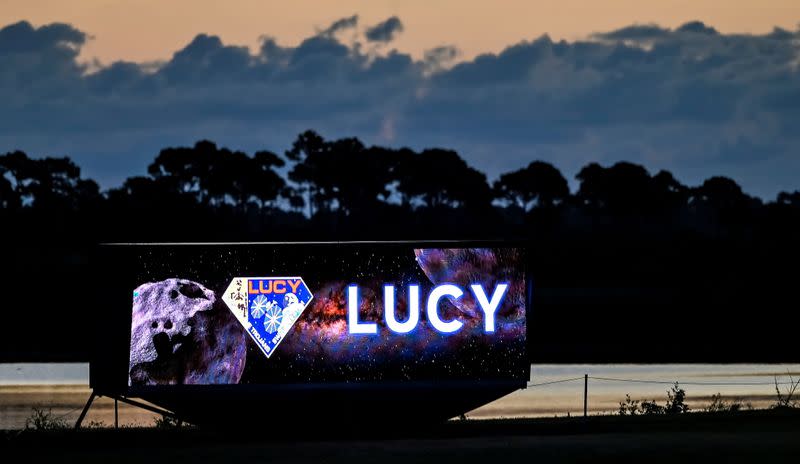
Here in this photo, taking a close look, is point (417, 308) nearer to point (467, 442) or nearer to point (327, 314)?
point (327, 314)

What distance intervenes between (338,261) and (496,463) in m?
6.23

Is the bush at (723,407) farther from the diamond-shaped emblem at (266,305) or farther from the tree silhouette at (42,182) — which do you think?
the tree silhouette at (42,182)

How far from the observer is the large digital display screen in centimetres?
2283

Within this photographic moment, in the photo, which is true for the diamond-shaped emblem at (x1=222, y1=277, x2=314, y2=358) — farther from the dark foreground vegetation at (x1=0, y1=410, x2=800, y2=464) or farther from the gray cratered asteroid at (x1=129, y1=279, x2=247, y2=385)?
the dark foreground vegetation at (x1=0, y1=410, x2=800, y2=464)

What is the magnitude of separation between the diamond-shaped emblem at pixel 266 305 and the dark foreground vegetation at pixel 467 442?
A: 2.01 meters

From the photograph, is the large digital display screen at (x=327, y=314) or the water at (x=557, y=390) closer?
the large digital display screen at (x=327, y=314)

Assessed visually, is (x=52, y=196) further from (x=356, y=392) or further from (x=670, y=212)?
(x=356, y=392)

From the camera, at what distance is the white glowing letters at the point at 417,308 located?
74.8 feet

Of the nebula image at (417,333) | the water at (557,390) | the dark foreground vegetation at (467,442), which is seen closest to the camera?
the dark foreground vegetation at (467,442)

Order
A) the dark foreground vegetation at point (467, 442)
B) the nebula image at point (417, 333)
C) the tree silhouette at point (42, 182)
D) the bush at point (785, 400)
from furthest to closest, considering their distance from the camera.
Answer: the tree silhouette at point (42, 182) → the bush at point (785, 400) → the nebula image at point (417, 333) → the dark foreground vegetation at point (467, 442)

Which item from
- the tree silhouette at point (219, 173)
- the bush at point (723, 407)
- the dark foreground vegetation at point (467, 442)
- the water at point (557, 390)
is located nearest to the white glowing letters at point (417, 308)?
the dark foreground vegetation at point (467, 442)

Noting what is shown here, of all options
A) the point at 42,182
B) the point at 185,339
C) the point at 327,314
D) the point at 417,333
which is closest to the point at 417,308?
the point at 417,333

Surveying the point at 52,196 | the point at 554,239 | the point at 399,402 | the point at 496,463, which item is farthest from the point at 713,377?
the point at 52,196

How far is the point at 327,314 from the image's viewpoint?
2291 cm
